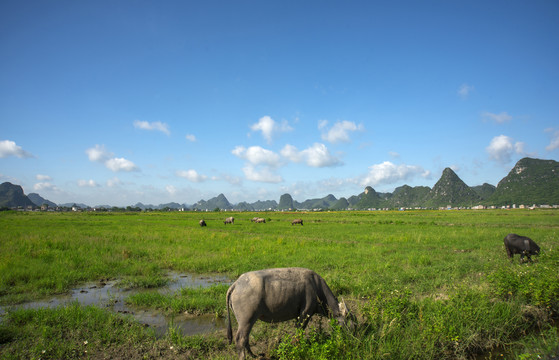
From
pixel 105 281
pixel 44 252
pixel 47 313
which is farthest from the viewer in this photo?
pixel 44 252

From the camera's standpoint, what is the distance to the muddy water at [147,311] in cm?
645

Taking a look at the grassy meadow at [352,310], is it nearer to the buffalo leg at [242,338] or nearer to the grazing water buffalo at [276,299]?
the grazing water buffalo at [276,299]

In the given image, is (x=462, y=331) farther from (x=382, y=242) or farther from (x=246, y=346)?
(x=382, y=242)

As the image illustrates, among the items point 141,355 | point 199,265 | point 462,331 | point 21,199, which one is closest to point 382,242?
point 199,265

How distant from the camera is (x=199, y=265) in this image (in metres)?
12.2

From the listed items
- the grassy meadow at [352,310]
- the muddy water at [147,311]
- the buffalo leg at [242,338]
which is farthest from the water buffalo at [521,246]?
the buffalo leg at [242,338]

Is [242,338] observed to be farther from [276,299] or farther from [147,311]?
[147,311]

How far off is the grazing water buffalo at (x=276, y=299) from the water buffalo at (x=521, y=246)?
36.6 feet

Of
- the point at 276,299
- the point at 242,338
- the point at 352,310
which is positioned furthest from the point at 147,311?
the point at 352,310

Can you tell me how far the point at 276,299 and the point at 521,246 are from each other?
12.6 m

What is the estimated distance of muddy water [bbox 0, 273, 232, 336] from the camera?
6.45 m

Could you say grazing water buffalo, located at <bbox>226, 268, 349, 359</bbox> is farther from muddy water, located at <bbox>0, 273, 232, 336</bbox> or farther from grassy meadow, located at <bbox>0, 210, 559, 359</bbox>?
muddy water, located at <bbox>0, 273, 232, 336</bbox>

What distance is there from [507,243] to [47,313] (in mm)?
16719

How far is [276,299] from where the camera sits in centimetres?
483
